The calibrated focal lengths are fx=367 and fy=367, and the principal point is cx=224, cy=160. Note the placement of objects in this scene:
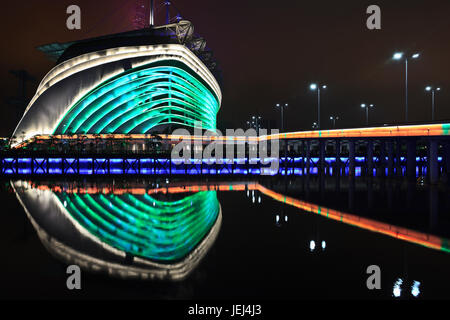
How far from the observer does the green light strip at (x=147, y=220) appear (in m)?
13.6

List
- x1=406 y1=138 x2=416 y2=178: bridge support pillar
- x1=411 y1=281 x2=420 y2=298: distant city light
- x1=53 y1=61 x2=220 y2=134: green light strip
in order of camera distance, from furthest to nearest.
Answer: x1=53 y1=61 x2=220 y2=134: green light strip → x1=406 y1=138 x2=416 y2=178: bridge support pillar → x1=411 y1=281 x2=420 y2=298: distant city light

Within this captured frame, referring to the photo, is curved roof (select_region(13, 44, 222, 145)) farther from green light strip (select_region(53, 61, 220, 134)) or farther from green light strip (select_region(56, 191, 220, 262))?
green light strip (select_region(56, 191, 220, 262))

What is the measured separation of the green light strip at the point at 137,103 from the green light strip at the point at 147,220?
151 feet

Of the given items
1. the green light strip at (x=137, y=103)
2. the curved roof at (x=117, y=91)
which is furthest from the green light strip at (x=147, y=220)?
the green light strip at (x=137, y=103)

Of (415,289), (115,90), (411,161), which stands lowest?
(415,289)

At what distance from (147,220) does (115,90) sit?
189 feet

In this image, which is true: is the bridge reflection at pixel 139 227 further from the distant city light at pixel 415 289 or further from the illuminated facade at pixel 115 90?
the illuminated facade at pixel 115 90

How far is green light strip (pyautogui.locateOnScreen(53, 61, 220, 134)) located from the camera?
68.8 m

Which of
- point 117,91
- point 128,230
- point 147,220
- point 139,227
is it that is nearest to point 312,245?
point 139,227

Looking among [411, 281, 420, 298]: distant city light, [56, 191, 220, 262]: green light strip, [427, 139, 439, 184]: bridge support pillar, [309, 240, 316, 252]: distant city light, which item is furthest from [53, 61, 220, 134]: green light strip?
[411, 281, 420, 298]: distant city light

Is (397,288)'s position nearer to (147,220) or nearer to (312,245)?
(312,245)

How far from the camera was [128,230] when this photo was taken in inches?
635

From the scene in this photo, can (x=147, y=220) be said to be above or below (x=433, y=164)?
below
